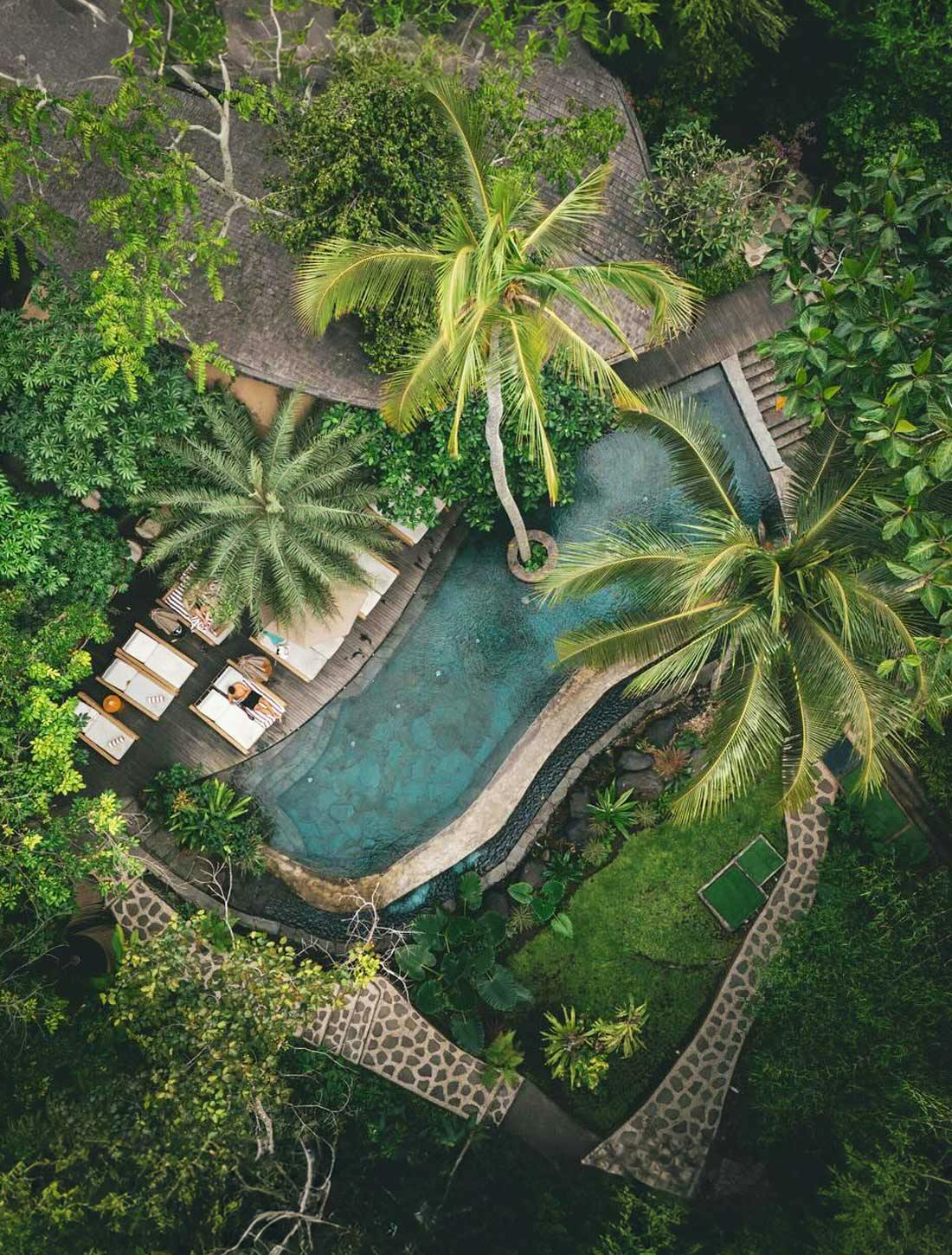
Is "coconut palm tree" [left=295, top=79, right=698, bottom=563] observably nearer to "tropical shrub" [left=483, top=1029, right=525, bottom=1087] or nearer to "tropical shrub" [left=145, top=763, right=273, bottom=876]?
"tropical shrub" [left=145, top=763, right=273, bottom=876]

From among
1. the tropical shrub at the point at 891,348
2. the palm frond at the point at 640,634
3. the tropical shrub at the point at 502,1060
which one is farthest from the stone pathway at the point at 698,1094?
the tropical shrub at the point at 891,348

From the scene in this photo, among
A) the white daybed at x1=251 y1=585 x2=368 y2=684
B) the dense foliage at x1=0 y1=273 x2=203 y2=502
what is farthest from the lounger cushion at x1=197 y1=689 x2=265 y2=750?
the dense foliage at x1=0 y1=273 x2=203 y2=502

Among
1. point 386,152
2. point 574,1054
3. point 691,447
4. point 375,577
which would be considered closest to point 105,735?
point 375,577

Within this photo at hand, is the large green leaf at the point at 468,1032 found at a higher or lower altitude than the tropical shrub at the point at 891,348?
lower

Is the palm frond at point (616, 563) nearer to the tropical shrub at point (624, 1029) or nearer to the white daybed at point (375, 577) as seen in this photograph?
the white daybed at point (375, 577)

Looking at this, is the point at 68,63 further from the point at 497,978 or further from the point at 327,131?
the point at 497,978
